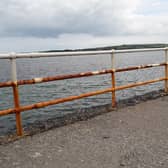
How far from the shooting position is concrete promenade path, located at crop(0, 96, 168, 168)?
10.4ft

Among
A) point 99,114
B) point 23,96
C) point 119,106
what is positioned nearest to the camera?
point 99,114

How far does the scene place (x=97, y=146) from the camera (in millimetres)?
3637

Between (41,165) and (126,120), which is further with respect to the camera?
(126,120)

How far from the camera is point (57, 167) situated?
10.0 ft

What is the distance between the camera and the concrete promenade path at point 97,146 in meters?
3.16

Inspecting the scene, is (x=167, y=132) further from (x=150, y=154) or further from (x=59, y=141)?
(x=59, y=141)

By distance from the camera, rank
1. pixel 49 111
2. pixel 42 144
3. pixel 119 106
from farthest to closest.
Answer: pixel 49 111 → pixel 119 106 → pixel 42 144

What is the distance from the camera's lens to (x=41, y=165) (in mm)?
3117

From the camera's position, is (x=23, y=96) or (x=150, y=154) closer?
(x=150, y=154)

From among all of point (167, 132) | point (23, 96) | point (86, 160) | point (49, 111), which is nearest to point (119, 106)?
point (167, 132)

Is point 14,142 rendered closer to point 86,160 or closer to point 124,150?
point 86,160

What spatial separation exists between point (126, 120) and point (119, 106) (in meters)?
1.31

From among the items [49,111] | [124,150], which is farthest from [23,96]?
[124,150]

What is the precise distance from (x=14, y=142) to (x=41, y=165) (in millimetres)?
961
